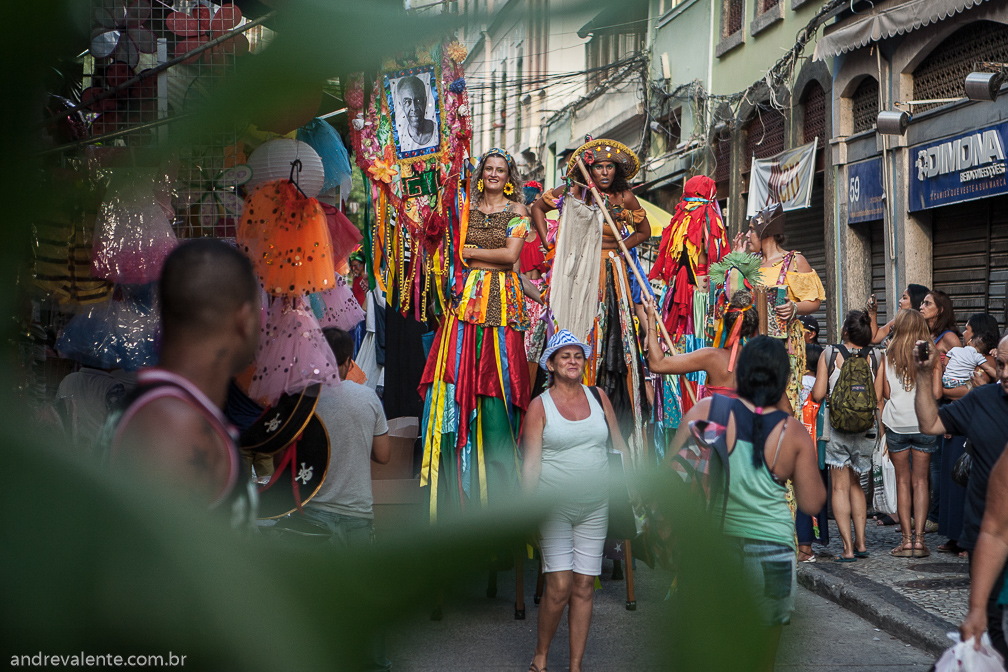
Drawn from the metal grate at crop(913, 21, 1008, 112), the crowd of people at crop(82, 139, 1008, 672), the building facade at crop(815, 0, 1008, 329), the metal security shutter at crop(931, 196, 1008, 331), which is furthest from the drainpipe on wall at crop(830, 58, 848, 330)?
the crowd of people at crop(82, 139, 1008, 672)

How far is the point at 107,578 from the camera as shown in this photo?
1.07ft

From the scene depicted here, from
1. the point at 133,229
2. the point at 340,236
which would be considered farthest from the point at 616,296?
the point at 133,229

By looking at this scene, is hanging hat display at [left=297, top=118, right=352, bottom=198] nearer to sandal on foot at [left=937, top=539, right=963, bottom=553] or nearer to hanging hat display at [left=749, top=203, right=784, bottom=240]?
hanging hat display at [left=749, top=203, right=784, bottom=240]

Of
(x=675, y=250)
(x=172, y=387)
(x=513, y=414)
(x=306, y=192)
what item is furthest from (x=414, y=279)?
(x=172, y=387)

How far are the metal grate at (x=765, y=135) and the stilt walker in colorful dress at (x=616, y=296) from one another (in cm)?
885

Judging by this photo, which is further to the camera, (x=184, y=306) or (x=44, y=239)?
(x=184, y=306)

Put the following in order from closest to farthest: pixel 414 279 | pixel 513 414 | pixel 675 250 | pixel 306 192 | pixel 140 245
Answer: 1. pixel 140 245
2. pixel 306 192
3. pixel 414 279
4. pixel 513 414
5. pixel 675 250

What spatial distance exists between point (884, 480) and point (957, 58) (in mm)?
5122

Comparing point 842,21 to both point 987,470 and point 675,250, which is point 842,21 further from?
point 987,470

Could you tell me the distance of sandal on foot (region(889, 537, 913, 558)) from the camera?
699cm

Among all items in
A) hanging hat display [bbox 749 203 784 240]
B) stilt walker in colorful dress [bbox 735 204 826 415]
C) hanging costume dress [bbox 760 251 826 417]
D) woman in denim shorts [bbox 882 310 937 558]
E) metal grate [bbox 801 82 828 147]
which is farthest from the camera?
metal grate [bbox 801 82 828 147]

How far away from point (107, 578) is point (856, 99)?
13108 millimetres

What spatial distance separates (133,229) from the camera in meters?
0.46

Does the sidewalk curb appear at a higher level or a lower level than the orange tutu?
lower
